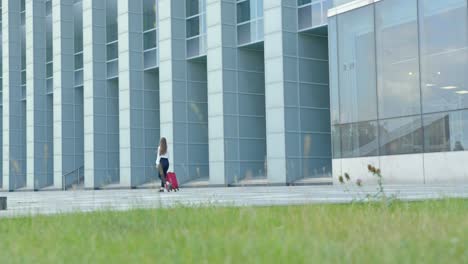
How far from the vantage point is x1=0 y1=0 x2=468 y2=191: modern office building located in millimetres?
20953

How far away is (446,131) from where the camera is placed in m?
20.1

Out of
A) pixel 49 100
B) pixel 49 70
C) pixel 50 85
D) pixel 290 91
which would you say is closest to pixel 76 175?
pixel 49 100

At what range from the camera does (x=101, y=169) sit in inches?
1487

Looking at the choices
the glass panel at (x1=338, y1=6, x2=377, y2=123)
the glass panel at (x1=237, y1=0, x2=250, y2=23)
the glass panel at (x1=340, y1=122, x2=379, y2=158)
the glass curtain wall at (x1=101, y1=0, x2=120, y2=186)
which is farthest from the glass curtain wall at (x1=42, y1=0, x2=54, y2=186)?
the glass panel at (x1=340, y1=122, x2=379, y2=158)

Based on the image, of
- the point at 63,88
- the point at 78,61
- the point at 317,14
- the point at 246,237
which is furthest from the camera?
the point at 78,61

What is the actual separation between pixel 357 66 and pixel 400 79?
2155mm

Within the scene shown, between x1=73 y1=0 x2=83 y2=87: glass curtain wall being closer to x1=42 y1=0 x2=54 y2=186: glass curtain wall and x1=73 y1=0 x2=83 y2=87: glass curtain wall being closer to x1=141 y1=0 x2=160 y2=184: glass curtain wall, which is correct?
x1=42 y1=0 x2=54 y2=186: glass curtain wall

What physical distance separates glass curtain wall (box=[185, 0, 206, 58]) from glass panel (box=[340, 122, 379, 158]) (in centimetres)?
995

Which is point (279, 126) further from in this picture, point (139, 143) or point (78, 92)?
point (78, 92)

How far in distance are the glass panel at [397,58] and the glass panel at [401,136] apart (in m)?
0.26

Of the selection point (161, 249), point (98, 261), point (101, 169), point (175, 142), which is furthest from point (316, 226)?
point (101, 169)

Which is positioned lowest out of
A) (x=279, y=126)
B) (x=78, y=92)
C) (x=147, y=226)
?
(x=147, y=226)

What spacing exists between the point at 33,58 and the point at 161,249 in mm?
41453

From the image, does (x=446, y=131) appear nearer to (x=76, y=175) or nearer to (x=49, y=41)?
(x=76, y=175)
